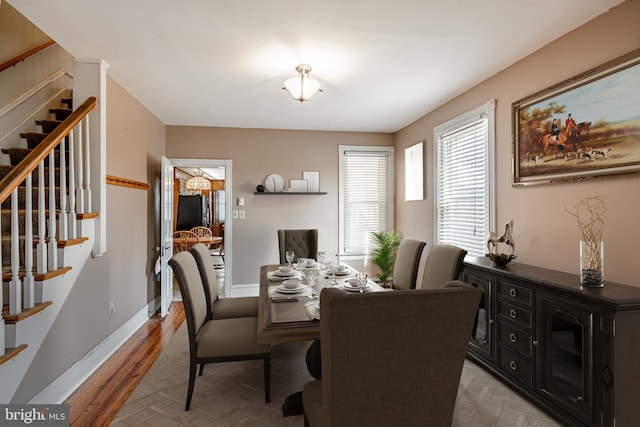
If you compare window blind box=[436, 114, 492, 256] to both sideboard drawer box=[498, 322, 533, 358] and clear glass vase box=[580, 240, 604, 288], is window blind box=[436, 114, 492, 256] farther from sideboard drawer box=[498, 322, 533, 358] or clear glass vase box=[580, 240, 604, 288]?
clear glass vase box=[580, 240, 604, 288]

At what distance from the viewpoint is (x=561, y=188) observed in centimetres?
240

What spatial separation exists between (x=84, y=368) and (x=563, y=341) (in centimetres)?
343

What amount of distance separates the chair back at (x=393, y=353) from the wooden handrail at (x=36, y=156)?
5.94 ft

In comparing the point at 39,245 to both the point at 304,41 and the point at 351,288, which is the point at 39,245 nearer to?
the point at 351,288

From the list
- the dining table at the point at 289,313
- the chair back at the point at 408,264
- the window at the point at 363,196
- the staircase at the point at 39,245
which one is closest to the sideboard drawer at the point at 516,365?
the chair back at the point at 408,264

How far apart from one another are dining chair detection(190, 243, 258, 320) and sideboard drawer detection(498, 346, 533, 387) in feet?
6.40

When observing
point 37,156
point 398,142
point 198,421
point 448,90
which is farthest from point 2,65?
point 398,142

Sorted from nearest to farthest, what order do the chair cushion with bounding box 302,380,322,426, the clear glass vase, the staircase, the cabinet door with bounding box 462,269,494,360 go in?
the chair cushion with bounding box 302,380,322,426 < the staircase < the clear glass vase < the cabinet door with bounding box 462,269,494,360

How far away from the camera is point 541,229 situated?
101 inches

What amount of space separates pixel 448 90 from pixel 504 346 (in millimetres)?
2521

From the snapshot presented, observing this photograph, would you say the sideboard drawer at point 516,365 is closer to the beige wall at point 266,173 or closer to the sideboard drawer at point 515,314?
the sideboard drawer at point 515,314

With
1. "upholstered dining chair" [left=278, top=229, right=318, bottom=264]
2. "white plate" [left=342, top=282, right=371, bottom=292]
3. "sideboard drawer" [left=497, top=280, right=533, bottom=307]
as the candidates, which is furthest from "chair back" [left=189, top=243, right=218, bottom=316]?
"sideboard drawer" [left=497, top=280, right=533, bottom=307]

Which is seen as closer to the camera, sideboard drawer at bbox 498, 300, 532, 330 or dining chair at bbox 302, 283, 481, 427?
dining chair at bbox 302, 283, 481, 427

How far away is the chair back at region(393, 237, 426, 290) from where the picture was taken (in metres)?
2.82
